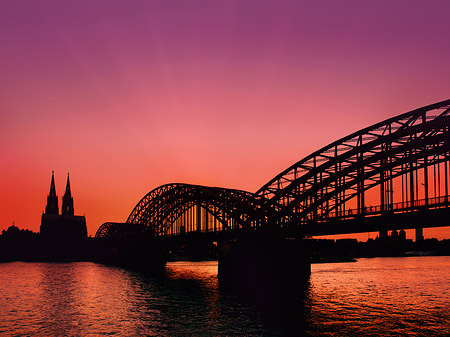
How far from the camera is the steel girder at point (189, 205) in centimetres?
7319

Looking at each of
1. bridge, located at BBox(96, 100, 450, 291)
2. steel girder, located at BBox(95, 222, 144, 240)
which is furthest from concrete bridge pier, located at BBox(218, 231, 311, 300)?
steel girder, located at BBox(95, 222, 144, 240)

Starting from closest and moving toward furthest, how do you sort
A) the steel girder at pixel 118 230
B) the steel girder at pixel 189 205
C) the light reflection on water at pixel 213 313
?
1. the light reflection on water at pixel 213 313
2. the steel girder at pixel 189 205
3. the steel girder at pixel 118 230

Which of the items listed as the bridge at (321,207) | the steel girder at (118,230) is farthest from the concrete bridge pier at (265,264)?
the steel girder at (118,230)

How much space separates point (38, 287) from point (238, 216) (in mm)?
29443

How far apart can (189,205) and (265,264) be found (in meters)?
44.0

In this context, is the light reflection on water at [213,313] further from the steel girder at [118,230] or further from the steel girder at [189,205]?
the steel girder at [118,230]

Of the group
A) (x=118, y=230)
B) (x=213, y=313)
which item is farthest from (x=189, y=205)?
(x=213, y=313)

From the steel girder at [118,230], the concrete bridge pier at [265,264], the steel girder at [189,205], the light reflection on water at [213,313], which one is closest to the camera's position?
the light reflection on water at [213,313]

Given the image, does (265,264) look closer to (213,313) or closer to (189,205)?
(213,313)

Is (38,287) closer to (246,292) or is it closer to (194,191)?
(246,292)

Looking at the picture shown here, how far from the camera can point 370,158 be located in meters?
49.8

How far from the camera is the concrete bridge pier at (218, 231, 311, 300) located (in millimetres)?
58781

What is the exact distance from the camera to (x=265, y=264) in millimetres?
60438

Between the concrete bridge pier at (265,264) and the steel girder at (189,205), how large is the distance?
→ 20.5 ft
